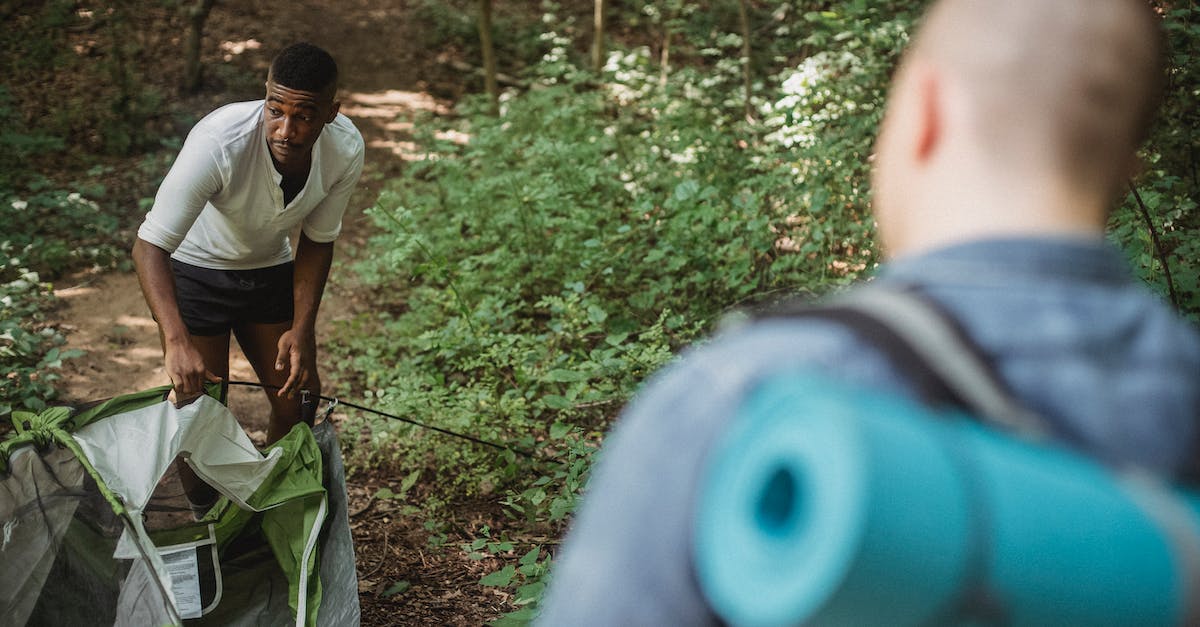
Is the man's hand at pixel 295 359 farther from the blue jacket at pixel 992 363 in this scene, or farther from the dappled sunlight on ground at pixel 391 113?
the dappled sunlight on ground at pixel 391 113

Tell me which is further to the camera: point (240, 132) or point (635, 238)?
point (635, 238)

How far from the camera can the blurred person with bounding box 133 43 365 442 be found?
9.18 ft

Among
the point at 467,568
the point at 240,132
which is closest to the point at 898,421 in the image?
the point at 240,132

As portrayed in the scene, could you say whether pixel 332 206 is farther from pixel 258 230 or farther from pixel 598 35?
pixel 598 35

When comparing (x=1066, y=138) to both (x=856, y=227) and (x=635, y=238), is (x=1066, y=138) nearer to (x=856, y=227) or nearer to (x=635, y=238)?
(x=856, y=227)

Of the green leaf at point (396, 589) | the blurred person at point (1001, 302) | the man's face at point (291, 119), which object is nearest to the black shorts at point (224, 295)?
the man's face at point (291, 119)

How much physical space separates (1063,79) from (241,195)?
9.23 ft

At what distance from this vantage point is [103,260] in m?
6.34

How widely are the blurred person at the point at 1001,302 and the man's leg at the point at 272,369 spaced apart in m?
2.77

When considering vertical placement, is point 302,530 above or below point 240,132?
below

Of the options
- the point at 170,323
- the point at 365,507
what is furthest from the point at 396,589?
the point at 170,323

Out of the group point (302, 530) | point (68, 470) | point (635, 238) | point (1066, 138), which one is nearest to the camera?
point (1066, 138)

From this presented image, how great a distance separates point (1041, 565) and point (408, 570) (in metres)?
3.15

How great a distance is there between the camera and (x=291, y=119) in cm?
298
